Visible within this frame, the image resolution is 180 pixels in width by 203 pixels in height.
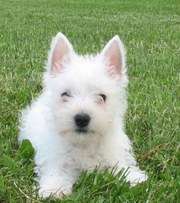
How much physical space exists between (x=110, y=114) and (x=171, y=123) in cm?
123

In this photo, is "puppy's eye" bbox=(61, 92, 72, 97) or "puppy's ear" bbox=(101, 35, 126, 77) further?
"puppy's ear" bbox=(101, 35, 126, 77)

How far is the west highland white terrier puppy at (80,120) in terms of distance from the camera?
3.96 m

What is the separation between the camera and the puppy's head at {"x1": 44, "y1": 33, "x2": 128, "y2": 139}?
3951 millimetres

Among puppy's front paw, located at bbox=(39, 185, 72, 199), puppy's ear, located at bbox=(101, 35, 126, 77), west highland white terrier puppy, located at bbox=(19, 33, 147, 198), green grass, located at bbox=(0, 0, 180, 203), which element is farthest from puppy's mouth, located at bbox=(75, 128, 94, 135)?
puppy's ear, located at bbox=(101, 35, 126, 77)

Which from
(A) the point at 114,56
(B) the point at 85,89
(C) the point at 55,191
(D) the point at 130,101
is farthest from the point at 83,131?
(D) the point at 130,101

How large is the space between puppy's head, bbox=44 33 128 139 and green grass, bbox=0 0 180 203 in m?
0.38

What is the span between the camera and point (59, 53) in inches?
179

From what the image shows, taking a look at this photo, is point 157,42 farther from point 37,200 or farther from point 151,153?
point 37,200

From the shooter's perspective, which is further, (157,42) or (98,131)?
(157,42)

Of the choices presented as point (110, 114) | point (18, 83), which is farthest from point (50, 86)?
point (18, 83)

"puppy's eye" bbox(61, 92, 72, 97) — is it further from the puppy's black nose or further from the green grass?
the green grass

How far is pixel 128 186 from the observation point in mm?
3719

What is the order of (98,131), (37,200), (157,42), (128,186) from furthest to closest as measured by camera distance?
(157,42) → (98,131) → (128,186) → (37,200)

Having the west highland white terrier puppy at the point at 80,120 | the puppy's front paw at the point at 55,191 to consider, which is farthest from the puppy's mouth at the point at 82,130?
the puppy's front paw at the point at 55,191
